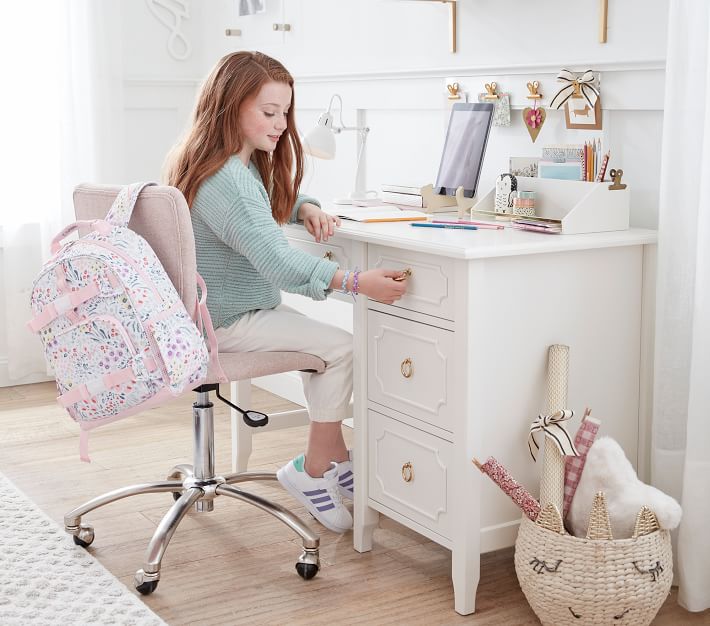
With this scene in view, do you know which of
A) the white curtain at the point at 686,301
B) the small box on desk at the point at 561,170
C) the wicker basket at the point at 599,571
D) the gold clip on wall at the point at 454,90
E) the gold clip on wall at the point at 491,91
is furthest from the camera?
the gold clip on wall at the point at 454,90

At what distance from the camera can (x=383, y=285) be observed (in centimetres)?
214

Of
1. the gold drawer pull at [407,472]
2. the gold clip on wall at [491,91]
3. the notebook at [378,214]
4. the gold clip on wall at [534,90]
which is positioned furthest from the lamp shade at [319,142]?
the gold drawer pull at [407,472]

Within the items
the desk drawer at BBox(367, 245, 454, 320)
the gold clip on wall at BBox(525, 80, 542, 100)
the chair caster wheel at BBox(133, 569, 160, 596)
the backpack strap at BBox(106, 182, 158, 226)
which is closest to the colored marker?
the desk drawer at BBox(367, 245, 454, 320)

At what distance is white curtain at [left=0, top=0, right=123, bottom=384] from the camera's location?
382 centimetres

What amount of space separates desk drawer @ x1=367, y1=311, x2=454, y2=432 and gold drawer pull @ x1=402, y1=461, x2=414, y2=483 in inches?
4.4

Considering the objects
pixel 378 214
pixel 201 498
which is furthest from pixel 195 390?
pixel 378 214

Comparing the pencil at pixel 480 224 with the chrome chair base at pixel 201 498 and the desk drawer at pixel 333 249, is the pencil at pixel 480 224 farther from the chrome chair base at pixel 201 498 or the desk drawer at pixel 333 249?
the chrome chair base at pixel 201 498

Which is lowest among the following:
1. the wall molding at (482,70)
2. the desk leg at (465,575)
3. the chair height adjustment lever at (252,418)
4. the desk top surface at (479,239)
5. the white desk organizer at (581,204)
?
the desk leg at (465,575)

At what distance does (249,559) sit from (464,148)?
111 centimetres

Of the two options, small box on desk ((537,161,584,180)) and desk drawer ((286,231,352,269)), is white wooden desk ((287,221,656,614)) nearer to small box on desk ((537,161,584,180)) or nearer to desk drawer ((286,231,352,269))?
desk drawer ((286,231,352,269))

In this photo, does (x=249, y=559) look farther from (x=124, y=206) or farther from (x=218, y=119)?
(x=218, y=119)

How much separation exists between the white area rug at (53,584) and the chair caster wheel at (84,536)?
0.01m

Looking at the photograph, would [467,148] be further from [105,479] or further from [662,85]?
[105,479]

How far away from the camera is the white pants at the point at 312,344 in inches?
92.7
